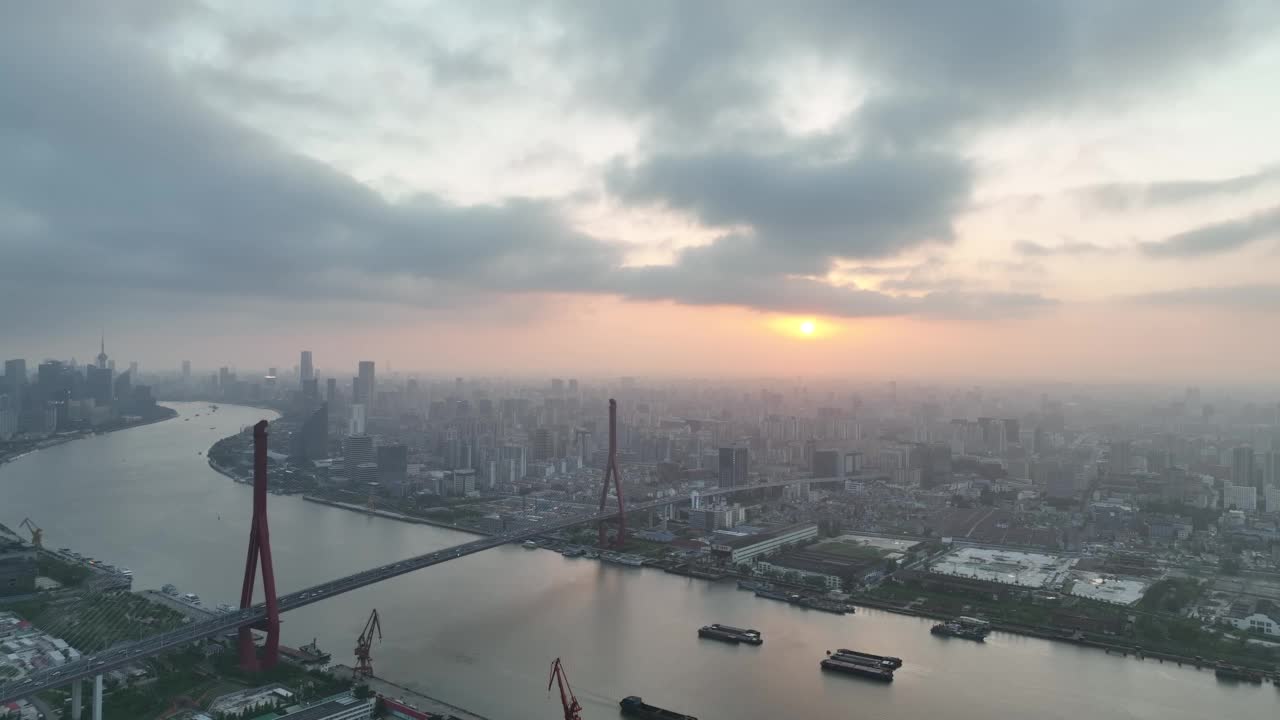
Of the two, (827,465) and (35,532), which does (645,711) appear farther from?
(827,465)

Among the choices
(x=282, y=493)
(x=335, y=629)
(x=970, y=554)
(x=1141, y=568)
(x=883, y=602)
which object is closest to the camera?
(x=335, y=629)

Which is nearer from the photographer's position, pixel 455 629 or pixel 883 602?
pixel 455 629

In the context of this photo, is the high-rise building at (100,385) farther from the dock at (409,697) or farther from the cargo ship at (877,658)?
the cargo ship at (877,658)

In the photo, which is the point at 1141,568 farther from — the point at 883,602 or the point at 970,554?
the point at 883,602

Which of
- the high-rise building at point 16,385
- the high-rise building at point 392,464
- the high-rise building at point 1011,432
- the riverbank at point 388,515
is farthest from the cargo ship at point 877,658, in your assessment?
the high-rise building at point 16,385

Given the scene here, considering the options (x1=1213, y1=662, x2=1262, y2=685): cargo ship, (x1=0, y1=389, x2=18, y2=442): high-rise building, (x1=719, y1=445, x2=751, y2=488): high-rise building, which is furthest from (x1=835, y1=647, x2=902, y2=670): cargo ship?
(x1=0, y1=389, x2=18, y2=442): high-rise building

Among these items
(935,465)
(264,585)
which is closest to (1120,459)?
(935,465)

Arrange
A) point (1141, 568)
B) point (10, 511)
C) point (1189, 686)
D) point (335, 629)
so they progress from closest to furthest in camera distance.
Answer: point (1189, 686) < point (335, 629) < point (1141, 568) < point (10, 511)

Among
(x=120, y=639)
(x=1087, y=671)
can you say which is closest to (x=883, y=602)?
(x=1087, y=671)
